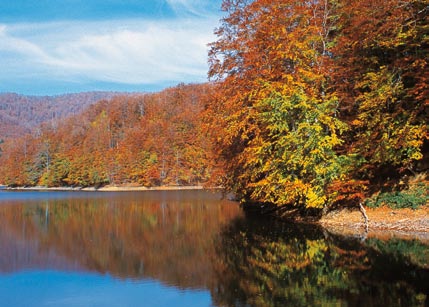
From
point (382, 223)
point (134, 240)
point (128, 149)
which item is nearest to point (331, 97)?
point (382, 223)

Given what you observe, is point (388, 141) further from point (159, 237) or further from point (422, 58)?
point (159, 237)

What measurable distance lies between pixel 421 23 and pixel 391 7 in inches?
58.8

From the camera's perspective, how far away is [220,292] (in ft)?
37.1

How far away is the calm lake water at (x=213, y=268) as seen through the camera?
35.3 ft

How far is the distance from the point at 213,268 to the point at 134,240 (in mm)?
7836

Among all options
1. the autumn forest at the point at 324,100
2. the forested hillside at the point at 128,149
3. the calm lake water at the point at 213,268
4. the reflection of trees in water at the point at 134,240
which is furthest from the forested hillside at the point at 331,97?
the forested hillside at the point at 128,149

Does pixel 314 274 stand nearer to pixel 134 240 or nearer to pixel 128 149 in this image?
pixel 134 240

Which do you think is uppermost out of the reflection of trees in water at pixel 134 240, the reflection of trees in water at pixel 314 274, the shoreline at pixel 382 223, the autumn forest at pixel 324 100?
the autumn forest at pixel 324 100

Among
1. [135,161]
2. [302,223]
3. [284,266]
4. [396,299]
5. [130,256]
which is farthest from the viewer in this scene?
[135,161]

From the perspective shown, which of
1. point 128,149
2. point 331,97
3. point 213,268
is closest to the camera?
point 213,268

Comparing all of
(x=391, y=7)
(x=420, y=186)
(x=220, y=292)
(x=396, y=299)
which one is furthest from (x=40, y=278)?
(x=391, y=7)

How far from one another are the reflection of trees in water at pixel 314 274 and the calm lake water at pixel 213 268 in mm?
24

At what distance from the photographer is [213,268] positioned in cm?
1409

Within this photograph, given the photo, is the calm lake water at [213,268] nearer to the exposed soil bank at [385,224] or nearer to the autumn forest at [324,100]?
the exposed soil bank at [385,224]
